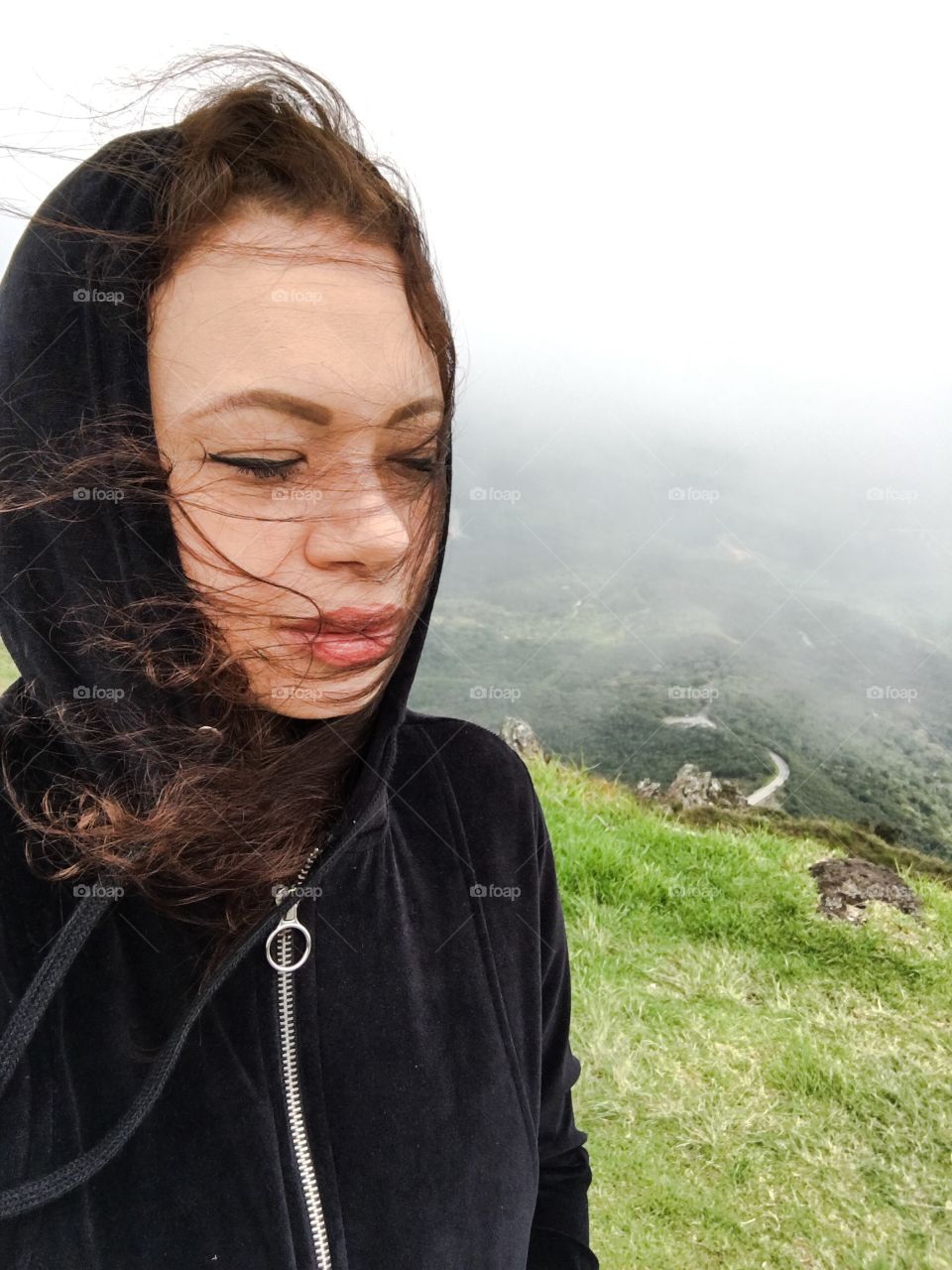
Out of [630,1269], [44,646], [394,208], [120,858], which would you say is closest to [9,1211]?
[120,858]

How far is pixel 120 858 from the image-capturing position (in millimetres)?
562

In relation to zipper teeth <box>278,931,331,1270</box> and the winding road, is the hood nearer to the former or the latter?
zipper teeth <box>278,931,331,1270</box>

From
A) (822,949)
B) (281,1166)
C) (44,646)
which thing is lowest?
(822,949)

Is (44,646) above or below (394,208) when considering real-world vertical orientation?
below

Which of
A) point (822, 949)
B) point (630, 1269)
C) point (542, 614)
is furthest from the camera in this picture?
point (542, 614)

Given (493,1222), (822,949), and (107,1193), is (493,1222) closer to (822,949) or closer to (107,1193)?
(107,1193)

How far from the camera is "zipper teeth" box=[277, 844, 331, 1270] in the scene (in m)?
0.56

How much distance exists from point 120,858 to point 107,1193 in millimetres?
197
